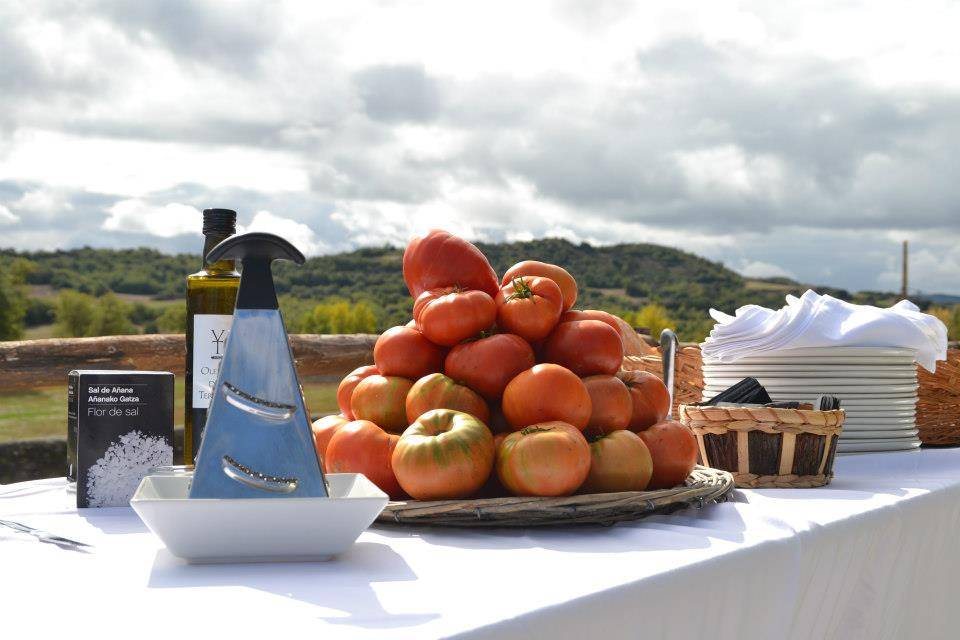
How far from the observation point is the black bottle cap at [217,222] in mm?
1120

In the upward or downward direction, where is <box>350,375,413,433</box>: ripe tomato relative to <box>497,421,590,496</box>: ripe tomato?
upward

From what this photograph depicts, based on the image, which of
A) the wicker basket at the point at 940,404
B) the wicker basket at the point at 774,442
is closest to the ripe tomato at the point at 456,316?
the wicker basket at the point at 774,442

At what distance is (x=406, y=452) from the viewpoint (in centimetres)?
102

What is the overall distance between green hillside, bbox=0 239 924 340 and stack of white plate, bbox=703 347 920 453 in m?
14.4

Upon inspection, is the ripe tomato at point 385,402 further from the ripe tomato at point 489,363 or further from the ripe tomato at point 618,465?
the ripe tomato at point 618,465

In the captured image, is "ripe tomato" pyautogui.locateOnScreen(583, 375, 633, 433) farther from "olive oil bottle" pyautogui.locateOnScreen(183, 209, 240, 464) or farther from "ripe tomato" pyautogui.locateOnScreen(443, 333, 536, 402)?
"olive oil bottle" pyautogui.locateOnScreen(183, 209, 240, 464)

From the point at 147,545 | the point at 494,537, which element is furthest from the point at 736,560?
the point at 147,545

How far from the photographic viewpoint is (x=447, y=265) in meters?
1.29

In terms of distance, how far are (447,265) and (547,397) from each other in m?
0.31

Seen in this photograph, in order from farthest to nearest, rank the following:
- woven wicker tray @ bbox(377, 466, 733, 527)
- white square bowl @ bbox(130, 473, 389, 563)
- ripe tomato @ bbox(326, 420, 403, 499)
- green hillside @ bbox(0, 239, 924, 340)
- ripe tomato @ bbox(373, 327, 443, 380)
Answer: green hillside @ bbox(0, 239, 924, 340), ripe tomato @ bbox(373, 327, 443, 380), ripe tomato @ bbox(326, 420, 403, 499), woven wicker tray @ bbox(377, 466, 733, 527), white square bowl @ bbox(130, 473, 389, 563)

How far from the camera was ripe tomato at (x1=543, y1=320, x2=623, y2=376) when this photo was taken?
1202 millimetres

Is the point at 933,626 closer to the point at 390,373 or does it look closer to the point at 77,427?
the point at 390,373

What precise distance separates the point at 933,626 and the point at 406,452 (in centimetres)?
103

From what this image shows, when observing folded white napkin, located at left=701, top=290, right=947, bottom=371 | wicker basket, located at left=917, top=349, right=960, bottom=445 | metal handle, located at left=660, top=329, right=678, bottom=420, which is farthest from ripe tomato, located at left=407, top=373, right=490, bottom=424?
wicker basket, located at left=917, top=349, right=960, bottom=445
